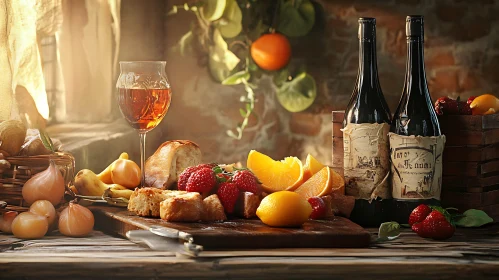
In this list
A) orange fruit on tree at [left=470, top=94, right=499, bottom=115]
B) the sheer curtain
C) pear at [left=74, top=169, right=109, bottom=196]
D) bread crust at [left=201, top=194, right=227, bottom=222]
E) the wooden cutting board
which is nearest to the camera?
the wooden cutting board

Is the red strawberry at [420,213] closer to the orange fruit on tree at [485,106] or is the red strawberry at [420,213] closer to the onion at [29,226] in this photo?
the orange fruit on tree at [485,106]

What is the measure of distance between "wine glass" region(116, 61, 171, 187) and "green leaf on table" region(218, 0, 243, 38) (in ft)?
7.99

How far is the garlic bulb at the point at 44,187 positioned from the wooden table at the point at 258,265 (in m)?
0.19

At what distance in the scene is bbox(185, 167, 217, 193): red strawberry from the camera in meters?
1.38

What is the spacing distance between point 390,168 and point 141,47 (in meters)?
2.51

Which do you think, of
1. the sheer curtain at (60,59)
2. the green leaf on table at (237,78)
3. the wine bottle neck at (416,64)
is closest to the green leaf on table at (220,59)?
the green leaf on table at (237,78)

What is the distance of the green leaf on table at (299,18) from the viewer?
391 cm

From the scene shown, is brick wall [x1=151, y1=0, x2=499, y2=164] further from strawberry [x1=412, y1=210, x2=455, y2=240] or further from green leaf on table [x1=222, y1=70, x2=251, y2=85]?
strawberry [x1=412, y1=210, x2=455, y2=240]

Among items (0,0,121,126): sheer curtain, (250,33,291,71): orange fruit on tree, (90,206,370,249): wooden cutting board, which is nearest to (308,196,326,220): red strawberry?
(90,206,370,249): wooden cutting board

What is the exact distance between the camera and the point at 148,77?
1.52 metres

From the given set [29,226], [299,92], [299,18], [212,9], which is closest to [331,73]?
[299,92]

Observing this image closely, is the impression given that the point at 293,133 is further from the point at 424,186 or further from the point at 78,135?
the point at 424,186

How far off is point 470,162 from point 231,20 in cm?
268

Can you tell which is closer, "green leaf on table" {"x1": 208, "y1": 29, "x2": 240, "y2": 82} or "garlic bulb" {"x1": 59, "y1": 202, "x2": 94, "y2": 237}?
"garlic bulb" {"x1": 59, "y1": 202, "x2": 94, "y2": 237}
